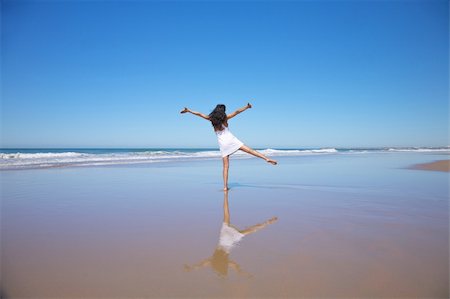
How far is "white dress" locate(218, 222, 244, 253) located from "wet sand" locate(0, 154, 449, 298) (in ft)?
0.14

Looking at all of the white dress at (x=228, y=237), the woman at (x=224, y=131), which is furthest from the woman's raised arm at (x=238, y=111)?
the white dress at (x=228, y=237)

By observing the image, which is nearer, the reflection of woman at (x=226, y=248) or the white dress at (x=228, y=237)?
the reflection of woman at (x=226, y=248)

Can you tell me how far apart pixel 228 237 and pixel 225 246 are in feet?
0.93

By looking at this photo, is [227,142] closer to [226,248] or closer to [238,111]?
[238,111]

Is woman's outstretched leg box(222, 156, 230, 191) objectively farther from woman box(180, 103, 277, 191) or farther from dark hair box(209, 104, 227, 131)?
dark hair box(209, 104, 227, 131)

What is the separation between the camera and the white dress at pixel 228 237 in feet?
9.25

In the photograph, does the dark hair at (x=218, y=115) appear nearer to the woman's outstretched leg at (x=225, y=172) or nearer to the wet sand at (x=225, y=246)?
the woman's outstretched leg at (x=225, y=172)

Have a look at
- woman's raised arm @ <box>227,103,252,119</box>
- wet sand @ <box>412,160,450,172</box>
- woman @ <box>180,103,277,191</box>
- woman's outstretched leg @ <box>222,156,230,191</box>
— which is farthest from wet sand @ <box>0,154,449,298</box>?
wet sand @ <box>412,160,450,172</box>

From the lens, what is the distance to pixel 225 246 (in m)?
2.82

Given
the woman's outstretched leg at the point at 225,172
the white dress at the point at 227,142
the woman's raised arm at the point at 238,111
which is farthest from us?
→ the white dress at the point at 227,142

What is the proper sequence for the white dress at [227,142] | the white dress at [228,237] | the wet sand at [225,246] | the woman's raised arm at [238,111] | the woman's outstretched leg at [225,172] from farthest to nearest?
the white dress at [227,142], the woman's raised arm at [238,111], the woman's outstretched leg at [225,172], the white dress at [228,237], the wet sand at [225,246]

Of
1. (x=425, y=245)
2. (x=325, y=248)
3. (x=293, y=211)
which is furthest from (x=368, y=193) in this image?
(x=325, y=248)

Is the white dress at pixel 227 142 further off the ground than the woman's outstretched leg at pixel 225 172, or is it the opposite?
the white dress at pixel 227 142

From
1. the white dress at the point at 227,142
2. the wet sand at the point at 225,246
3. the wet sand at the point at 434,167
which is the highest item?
the white dress at the point at 227,142
